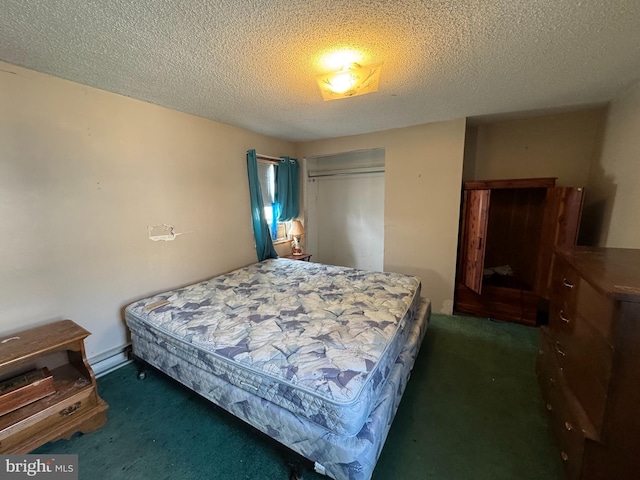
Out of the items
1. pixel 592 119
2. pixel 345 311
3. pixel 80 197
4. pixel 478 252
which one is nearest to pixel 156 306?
pixel 80 197

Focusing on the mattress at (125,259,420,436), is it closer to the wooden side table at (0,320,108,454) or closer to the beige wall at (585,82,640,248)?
the wooden side table at (0,320,108,454)

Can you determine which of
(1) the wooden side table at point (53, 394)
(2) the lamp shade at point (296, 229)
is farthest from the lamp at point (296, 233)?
(1) the wooden side table at point (53, 394)

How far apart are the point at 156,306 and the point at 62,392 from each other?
662mm

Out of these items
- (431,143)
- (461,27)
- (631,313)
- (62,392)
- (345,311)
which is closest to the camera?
(631,313)

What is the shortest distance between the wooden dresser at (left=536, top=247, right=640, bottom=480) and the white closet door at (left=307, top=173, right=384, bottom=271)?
2715 mm

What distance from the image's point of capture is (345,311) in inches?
74.0

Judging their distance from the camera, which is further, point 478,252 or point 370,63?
point 478,252

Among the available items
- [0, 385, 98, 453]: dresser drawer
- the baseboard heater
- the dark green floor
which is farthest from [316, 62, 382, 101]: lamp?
the baseboard heater

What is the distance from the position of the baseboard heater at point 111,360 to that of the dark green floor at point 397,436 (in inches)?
2.5

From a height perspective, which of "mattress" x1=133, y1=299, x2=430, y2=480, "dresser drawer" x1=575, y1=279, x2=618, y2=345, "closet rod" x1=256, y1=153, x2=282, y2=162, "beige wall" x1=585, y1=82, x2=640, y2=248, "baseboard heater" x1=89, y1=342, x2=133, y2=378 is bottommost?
"baseboard heater" x1=89, y1=342, x2=133, y2=378

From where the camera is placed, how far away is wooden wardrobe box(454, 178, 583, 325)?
2520 mm

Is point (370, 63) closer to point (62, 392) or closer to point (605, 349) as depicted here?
point (605, 349)

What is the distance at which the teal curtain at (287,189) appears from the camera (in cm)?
371

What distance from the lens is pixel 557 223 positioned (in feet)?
8.20
